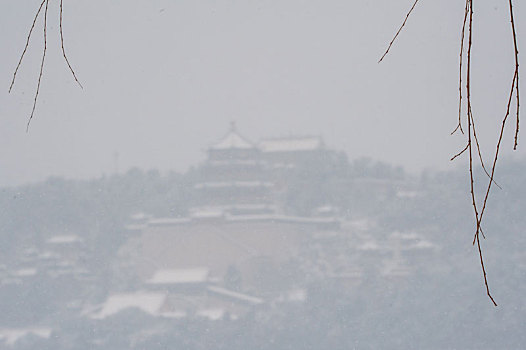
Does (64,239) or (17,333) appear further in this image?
(64,239)

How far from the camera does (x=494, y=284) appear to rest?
10.9m

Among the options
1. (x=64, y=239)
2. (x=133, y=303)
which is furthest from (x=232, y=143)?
(x=64, y=239)

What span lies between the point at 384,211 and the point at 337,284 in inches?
97.6

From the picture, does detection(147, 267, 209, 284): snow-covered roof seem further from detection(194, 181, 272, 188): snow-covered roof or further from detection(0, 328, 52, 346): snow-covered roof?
detection(0, 328, 52, 346): snow-covered roof

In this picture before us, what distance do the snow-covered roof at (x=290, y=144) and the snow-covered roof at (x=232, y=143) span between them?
4.89ft

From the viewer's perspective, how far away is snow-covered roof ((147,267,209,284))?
11719mm

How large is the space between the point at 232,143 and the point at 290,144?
8.06 feet

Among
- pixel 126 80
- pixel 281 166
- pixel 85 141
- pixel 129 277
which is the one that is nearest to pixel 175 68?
pixel 126 80

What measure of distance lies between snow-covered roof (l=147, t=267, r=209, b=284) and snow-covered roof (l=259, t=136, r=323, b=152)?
3309mm

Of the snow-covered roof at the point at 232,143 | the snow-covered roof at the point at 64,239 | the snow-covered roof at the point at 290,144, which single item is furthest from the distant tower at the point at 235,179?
the snow-covered roof at the point at 64,239

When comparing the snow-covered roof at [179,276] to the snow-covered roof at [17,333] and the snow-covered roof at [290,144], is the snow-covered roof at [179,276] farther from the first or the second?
the snow-covered roof at [290,144]

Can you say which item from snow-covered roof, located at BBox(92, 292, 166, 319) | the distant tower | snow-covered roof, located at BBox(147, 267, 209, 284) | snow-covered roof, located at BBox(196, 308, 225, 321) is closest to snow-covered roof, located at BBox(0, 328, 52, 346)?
snow-covered roof, located at BBox(92, 292, 166, 319)

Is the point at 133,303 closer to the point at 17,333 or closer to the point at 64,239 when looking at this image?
the point at 17,333

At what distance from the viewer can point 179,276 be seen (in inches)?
467
